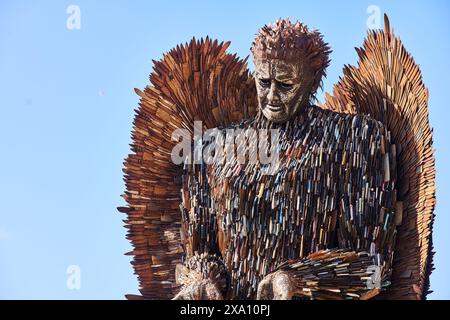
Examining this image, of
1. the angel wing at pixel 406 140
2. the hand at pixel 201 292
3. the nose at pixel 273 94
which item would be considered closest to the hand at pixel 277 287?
the hand at pixel 201 292

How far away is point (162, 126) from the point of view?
1569cm

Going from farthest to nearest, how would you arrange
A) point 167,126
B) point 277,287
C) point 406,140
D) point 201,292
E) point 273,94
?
point 167,126, point 273,94, point 406,140, point 201,292, point 277,287

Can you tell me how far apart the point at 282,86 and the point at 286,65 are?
0.19 meters

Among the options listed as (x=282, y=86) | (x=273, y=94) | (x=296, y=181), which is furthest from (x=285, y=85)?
(x=296, y=181)

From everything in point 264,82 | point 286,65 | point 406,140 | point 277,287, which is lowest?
point 277,287

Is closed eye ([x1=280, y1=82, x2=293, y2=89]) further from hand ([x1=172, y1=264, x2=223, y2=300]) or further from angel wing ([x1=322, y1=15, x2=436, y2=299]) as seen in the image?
hand ([x1=172, y1=264, x2=223, y2=300])

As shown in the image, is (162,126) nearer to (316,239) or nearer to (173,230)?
(173,230)

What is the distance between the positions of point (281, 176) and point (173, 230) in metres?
1.30

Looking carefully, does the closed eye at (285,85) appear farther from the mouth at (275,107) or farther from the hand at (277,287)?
the hand at (277,287)

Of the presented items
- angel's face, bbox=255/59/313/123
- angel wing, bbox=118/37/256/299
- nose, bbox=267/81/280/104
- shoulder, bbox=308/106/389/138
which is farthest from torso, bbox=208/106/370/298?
angel wing, bbox=118/37/256/299

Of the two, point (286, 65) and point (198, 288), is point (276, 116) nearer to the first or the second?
point (286, 65)

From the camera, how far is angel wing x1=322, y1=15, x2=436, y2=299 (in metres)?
14.7

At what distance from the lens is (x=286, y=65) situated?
1502 centimetres
